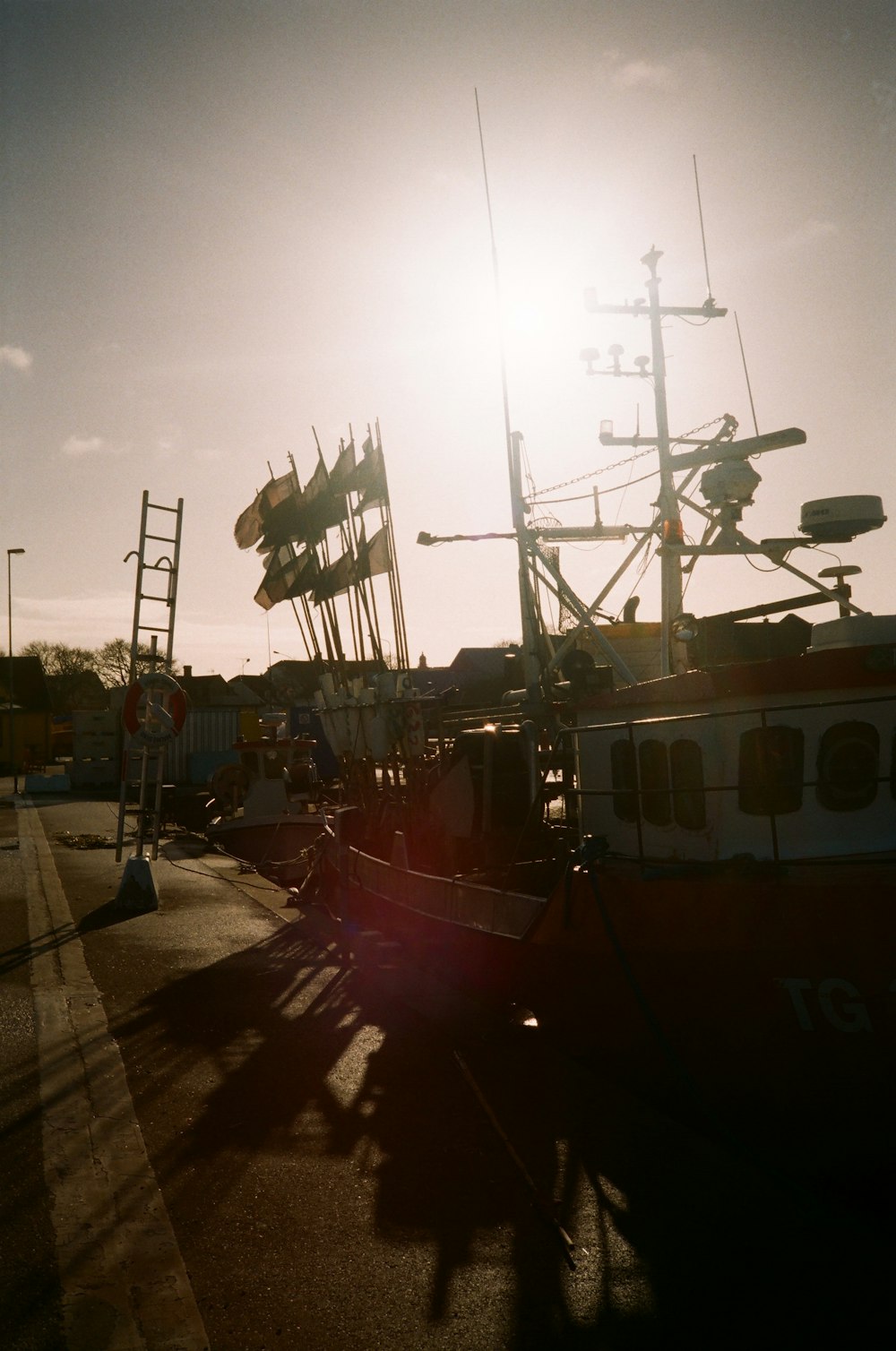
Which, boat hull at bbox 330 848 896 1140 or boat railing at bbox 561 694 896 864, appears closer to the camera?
boat hull at bbox 330 848 896 1140

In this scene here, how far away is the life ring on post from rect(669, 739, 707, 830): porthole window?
24.5ft

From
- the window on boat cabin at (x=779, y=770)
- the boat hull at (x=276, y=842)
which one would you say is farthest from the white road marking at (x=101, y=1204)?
the boat hull at (x=276, y=842)

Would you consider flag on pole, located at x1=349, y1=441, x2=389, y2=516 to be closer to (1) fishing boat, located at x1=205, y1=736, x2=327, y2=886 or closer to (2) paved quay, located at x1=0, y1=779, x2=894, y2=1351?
(1) fishing boat, located at x1=205, y1=736, x2=327, y2=886

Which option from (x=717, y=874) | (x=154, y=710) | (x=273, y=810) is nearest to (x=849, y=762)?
(x=717, y=874)

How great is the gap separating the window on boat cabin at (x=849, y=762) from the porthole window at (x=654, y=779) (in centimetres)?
101

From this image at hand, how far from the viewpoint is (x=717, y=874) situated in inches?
222

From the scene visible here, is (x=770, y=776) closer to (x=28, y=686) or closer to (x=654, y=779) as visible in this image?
(x=654, y=779)

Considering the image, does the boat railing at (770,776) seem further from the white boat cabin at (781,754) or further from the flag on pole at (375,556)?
the flag on pole at (375,556)

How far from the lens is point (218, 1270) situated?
13.1 feet

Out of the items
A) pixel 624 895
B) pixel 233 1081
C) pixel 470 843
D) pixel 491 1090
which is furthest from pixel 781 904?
pixel 470 843

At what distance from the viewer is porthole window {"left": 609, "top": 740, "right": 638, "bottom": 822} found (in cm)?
698

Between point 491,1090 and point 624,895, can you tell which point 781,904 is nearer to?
point 624,895

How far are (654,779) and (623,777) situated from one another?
466 millimetres

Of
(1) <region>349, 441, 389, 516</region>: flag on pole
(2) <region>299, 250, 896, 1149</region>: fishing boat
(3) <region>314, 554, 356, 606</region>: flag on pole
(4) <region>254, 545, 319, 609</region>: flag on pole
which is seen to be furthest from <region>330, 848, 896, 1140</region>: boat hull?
(4) <region>254, 545, 319, 609</region>: flag on pole
